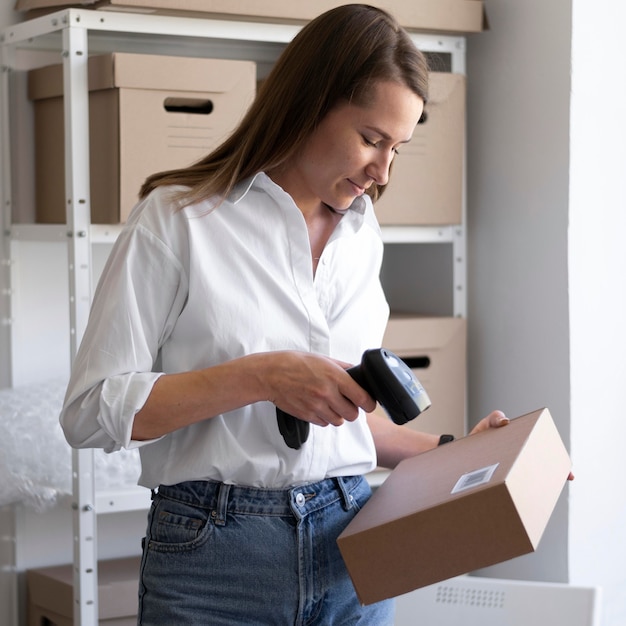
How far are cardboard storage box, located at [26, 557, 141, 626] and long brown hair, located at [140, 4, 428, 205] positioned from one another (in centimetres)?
106

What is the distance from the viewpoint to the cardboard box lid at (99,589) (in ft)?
6.22

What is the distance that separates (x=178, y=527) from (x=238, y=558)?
7cm

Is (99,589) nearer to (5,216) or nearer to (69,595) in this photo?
(69,595)

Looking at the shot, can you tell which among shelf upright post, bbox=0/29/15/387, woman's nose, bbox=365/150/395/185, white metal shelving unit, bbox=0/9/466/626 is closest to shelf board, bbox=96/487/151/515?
white metal shelving unit, bbox=0/9/466/626

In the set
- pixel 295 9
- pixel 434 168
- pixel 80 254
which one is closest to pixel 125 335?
pixel 80 254

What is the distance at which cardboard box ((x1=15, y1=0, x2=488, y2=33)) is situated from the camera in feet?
5.60

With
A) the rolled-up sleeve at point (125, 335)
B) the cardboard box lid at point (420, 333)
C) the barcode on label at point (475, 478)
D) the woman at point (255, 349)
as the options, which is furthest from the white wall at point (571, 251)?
the rolled-up sleeve at point (125, 335)

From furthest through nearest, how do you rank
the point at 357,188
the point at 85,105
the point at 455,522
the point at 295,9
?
the point at 295,9 → the point at 85,105 → the point at 357,188 → the point at 455,522

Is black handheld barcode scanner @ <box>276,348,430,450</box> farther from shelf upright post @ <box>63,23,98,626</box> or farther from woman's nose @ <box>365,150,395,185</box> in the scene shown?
shelf upright post @ <box>63,23,98,626</box>

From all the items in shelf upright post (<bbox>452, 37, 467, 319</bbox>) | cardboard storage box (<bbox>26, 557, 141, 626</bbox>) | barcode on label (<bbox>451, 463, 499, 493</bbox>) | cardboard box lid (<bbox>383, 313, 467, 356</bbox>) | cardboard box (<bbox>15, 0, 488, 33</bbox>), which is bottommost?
cardboard storage box (<bbox>26, 557, 141, 626</bbox>)

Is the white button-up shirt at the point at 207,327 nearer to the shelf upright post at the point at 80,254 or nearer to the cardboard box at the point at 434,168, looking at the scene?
the shelf upright post at the point at 80,254

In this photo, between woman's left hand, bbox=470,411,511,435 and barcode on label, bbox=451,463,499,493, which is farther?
woman's left hand, bbox=470,411,511,435

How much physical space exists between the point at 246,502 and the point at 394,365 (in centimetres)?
21

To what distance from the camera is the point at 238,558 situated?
101cm
